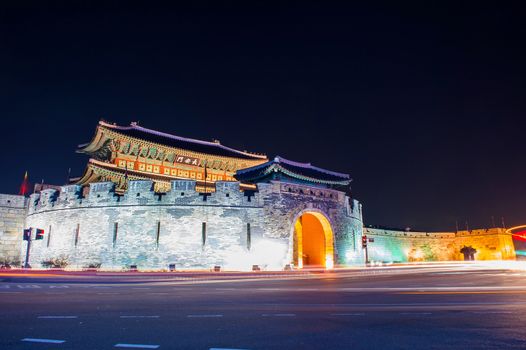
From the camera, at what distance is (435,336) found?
4.04 m

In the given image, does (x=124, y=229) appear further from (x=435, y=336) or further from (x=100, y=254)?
(x=435, y=336)

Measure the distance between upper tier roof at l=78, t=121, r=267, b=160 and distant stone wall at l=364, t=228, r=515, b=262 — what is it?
17350 mm

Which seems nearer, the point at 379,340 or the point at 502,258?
the point at 379,340

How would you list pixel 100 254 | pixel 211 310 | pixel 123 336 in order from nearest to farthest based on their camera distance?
pixel 123 336, pixel 211 310, pixel 100 254

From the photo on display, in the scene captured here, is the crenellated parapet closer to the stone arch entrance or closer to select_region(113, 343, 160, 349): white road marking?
the stone arch entrance

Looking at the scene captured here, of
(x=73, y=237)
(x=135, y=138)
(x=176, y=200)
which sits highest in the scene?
(x=135, y=138)

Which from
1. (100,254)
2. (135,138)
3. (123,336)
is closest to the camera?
(123,336)

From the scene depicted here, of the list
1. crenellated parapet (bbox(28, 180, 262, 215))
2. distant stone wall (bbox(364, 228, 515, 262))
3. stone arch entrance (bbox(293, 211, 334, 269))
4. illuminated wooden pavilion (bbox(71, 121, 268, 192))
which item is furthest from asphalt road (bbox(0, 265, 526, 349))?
distant stone wall (bbox(364, 228, 515, 262))

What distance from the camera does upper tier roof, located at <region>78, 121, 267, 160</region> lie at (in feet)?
80.9

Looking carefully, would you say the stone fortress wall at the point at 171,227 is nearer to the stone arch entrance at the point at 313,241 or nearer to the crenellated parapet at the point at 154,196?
the crenellated parapet at the point at 154,196

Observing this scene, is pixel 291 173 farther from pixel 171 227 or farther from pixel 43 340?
pixel 43 340

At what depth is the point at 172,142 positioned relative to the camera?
2694cm

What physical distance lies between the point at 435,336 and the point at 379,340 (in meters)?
0.69

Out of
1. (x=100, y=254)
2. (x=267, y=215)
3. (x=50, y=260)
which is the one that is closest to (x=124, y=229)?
(x=100, y=254)
